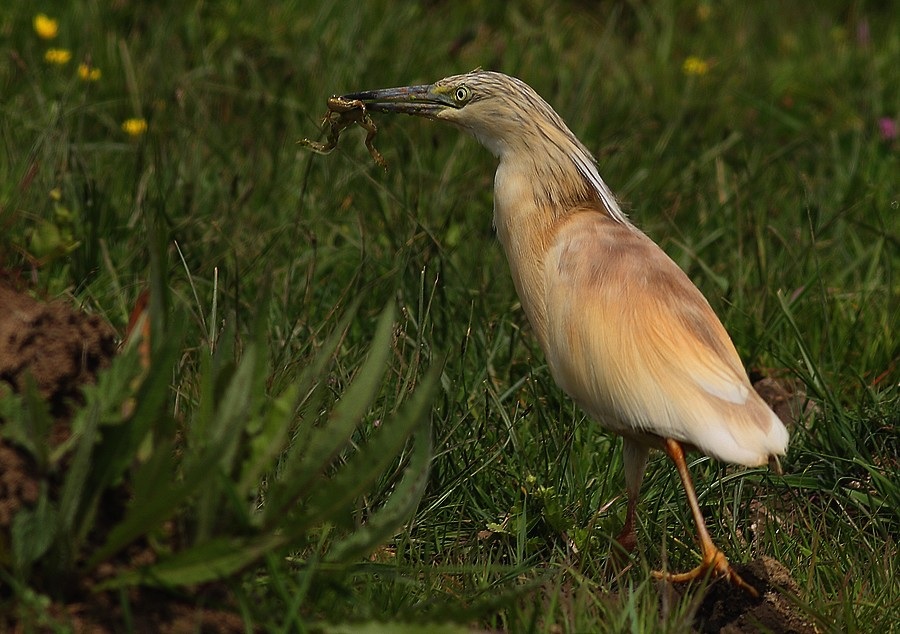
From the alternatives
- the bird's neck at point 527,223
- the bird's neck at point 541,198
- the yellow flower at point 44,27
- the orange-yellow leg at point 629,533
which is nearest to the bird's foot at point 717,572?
the orange-yellow leg at point 629,533

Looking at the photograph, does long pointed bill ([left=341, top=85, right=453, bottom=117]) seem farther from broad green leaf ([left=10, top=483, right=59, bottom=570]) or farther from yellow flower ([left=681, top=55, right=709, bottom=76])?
yellow flower ([left=681, top=55, right=709, bottom=76])

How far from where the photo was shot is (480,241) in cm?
487

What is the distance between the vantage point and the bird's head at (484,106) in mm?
3734

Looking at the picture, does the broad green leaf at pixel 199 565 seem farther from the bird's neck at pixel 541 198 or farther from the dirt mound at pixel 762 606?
the bird's neck at pixel 541 198

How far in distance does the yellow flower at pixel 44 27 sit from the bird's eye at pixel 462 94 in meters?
2.37

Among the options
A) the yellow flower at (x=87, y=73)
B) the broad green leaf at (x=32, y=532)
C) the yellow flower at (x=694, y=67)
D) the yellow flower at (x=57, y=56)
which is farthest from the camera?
the yellow flower at (x=694, y=67)

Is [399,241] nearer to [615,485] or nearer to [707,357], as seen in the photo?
[615,485]

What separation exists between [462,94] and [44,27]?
7.86 feet

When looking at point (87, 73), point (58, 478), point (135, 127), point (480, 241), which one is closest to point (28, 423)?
point (58, 478)

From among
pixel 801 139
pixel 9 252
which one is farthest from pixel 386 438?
pixel 801 139

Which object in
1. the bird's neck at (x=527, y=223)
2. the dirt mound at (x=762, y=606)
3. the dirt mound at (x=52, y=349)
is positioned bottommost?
the dirt mound at (x=762, y=606)

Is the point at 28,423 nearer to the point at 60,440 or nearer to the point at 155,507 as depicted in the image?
the point at 60,440

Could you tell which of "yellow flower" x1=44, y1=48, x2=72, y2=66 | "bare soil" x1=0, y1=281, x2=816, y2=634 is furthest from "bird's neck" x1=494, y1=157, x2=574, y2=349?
"yellow flower" x1=44, y1=48, x2=72, y2=66

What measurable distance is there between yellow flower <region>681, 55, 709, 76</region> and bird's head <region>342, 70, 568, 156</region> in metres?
2.54
